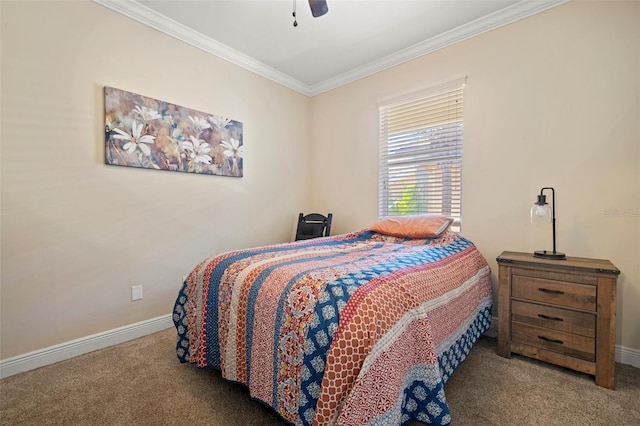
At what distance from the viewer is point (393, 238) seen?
2566 millimetres

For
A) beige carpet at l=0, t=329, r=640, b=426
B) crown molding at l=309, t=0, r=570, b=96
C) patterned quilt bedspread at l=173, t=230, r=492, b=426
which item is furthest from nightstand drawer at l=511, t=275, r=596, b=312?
crown molding at l=309, t=0, r=570, b=96

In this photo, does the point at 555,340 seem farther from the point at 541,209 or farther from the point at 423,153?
the point at 423,153

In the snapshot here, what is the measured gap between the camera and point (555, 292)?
70.1 inches

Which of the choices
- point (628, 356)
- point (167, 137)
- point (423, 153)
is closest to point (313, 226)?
point (423, 153)

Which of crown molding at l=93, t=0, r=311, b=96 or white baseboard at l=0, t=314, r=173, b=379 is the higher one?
crown molding at l=93, t=0, r=311, b=96

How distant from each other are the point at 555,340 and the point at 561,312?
0.19 meters

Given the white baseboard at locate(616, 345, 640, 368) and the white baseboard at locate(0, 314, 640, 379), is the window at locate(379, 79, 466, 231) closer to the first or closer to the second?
the white baseboard at locate(0, 314, 640, 379)

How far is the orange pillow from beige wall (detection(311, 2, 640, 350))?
0.33 meters

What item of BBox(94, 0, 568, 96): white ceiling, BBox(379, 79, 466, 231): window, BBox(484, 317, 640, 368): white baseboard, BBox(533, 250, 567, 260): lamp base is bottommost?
BBox(484, 317, 640, 368): white baseboard

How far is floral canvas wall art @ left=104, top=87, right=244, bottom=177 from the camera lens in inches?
85.5

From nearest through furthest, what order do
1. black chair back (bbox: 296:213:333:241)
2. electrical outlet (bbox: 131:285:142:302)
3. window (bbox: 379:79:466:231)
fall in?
electrical outlet (bbox: 131:285:142:302)
window (bbox: 379:79:466:231)
black chair back (bbox: 296:213:333:241)

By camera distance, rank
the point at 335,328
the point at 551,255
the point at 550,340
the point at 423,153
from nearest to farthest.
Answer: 1. the point at 335,328
2. the point at 550,340
3. the point at 551,255
4. the point at 423,153

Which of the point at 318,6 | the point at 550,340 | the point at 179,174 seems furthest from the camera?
the point at 179,174

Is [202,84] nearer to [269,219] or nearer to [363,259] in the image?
[269,219]
